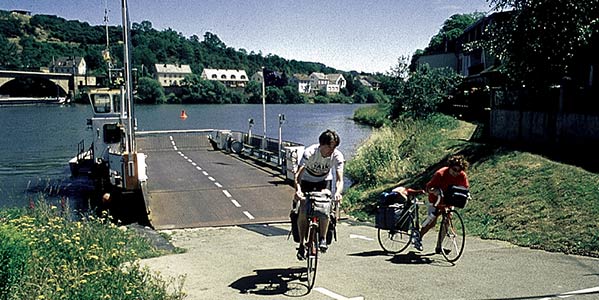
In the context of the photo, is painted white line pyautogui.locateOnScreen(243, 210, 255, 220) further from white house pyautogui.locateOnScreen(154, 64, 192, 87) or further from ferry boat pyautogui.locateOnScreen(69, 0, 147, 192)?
white house pyautogui.locateOnScreen(154, 64, 192, 87)

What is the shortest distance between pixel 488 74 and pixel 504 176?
2448cm

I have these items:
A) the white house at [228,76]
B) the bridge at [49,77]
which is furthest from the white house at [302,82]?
the bridge at [49,77]

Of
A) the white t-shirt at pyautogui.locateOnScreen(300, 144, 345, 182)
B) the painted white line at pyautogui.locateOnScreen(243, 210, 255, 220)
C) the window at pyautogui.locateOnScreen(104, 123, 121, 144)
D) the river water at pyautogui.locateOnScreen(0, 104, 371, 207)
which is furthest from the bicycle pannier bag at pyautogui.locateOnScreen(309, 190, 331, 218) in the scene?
the window at pyautogui.locateOnScreen(104, 123, 121, 144)

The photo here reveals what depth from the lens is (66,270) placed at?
6613mm

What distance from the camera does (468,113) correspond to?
34.2 m

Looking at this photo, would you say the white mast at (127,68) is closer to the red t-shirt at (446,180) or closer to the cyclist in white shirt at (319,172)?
the red t-shirt at (446,180)

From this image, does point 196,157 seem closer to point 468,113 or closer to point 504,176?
point 468,113

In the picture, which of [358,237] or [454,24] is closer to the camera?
[358,237]

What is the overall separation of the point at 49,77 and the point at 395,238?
348 feet

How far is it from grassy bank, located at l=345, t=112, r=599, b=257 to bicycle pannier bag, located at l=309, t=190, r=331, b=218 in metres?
4.39

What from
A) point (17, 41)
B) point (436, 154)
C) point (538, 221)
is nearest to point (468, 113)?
point (436, 154)

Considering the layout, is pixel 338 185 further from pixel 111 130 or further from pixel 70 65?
pixel 70 65

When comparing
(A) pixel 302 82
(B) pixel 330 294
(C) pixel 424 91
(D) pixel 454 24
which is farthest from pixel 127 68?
(A) pixel 302 82

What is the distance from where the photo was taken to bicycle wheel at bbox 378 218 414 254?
9.14 m
